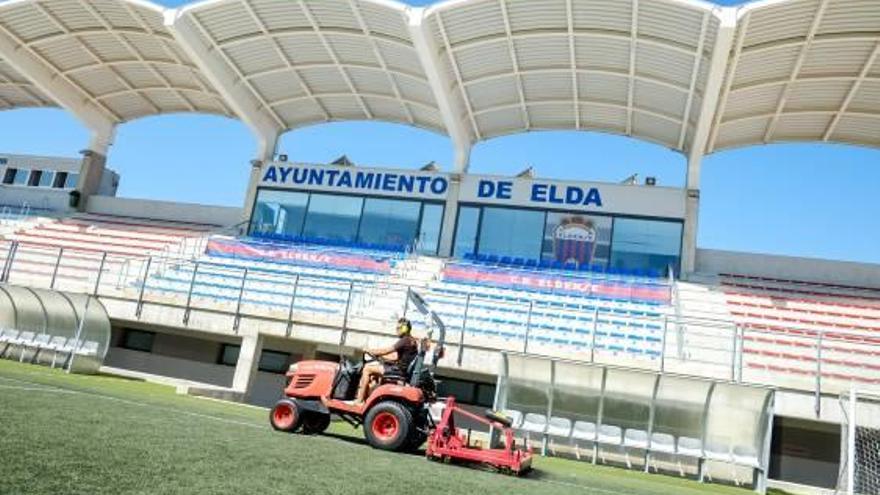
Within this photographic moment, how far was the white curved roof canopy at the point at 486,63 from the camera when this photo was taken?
757 inches

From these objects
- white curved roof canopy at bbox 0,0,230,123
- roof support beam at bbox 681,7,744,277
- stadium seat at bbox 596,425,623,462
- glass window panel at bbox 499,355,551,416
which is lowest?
stadium seat at bbox 596,425,623,462

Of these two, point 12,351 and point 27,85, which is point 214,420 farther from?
point 27,85

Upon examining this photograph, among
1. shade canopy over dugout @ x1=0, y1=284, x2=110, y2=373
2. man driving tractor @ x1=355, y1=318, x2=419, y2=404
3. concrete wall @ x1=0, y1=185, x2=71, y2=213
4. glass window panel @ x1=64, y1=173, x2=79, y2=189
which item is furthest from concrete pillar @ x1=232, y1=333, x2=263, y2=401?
glass window panel @ x1=64, y1=173, x2=79, y2=189

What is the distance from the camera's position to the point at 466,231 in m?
26.7

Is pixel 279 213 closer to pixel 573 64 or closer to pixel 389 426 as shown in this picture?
pixel 573 64

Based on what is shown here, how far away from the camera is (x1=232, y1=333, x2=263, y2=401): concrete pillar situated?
16.2 meters

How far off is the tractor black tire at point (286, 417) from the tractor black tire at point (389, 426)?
1032 mm

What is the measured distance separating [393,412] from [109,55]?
24570mm

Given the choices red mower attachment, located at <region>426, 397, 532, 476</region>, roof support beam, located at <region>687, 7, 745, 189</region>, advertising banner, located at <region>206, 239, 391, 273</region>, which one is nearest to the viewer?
red mower attachment, located at <region>426, 397, 532, 476</region>

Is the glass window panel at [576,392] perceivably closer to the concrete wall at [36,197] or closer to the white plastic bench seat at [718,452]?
the white plastic bench seat at [718,452]

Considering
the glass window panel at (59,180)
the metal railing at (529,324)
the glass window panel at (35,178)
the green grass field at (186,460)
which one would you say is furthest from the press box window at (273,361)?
the glass window panel at (35,178)

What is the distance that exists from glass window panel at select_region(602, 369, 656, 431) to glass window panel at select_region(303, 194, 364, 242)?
17090 mm

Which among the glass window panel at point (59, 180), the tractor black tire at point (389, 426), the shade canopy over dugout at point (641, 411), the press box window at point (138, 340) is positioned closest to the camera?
the tractor black tire at point (389, 426)

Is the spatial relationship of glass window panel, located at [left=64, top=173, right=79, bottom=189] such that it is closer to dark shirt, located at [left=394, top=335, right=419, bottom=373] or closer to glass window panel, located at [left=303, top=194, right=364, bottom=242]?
glass window panel, located at [left=303, top=194, right=364, bottom=242]
